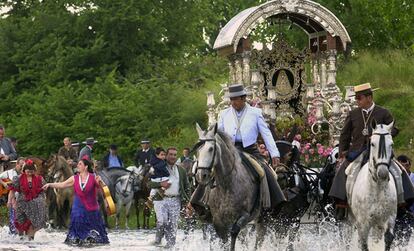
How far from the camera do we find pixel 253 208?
16656 millimetres

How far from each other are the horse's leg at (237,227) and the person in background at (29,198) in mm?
8081

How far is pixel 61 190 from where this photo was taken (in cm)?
2770

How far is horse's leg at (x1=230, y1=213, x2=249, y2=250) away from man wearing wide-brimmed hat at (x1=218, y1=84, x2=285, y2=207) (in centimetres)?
72

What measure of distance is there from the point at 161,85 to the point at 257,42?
10034 mm

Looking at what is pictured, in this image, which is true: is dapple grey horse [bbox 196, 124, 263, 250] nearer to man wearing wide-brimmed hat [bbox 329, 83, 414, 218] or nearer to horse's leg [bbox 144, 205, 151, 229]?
man wearing wide-brimmed hat [bbox 329, 83, 414, 218]

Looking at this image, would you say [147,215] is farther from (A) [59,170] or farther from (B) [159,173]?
(B) [159,173]

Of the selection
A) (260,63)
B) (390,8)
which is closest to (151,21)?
(390,8)

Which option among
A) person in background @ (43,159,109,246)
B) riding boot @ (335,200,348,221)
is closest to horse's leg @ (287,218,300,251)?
riding boot @ (335,200,348,221)

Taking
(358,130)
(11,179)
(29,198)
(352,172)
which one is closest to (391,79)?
(11,179)

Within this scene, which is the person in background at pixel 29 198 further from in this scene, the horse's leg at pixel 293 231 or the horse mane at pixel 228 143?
the horse mane at pixel 228 143

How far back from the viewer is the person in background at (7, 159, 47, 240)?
2356cm

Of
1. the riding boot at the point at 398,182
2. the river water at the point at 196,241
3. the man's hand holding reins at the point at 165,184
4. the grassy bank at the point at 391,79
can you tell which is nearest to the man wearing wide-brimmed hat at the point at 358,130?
the riding boot at the point at 398,182

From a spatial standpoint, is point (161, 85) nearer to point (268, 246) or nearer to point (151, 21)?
point (151, 21)

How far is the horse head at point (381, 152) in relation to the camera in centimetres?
1530
